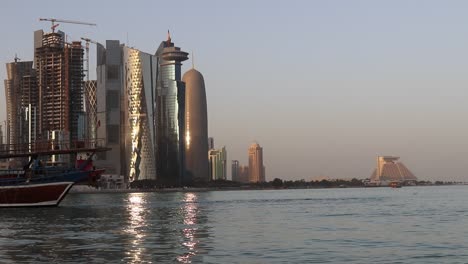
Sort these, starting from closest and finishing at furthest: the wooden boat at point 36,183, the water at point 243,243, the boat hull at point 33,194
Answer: the water at point 243,243 < the boat hull at point 33,194 < the wooden boat at point 36,183

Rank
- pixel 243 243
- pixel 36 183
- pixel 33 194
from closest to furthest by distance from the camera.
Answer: pixel 243 243, pixel 36 183, pixel 33 194

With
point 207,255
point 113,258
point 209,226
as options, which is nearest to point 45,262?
point 113,258

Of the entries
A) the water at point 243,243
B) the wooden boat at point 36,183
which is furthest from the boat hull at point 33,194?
the water at point 243,243

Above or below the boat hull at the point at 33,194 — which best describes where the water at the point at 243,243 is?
below

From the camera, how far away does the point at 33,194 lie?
369 feet

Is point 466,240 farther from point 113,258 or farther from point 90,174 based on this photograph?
point 90,174

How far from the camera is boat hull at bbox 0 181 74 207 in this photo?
362ft

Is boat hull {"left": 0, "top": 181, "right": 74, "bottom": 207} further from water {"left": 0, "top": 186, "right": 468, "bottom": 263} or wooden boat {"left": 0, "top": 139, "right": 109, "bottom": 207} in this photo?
water {"left": 0, "top": 186, "right": 468, "bottom": 263}

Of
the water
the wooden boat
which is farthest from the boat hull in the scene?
the water

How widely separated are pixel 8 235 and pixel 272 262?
3004 cm

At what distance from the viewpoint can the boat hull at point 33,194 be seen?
11047 cm

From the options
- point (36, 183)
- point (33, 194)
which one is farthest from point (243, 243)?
point (33, 194)

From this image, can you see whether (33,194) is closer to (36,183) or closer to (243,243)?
(36,183)

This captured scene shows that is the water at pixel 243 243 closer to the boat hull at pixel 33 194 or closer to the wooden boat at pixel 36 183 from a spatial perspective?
the boat hull at pixel 33 194
